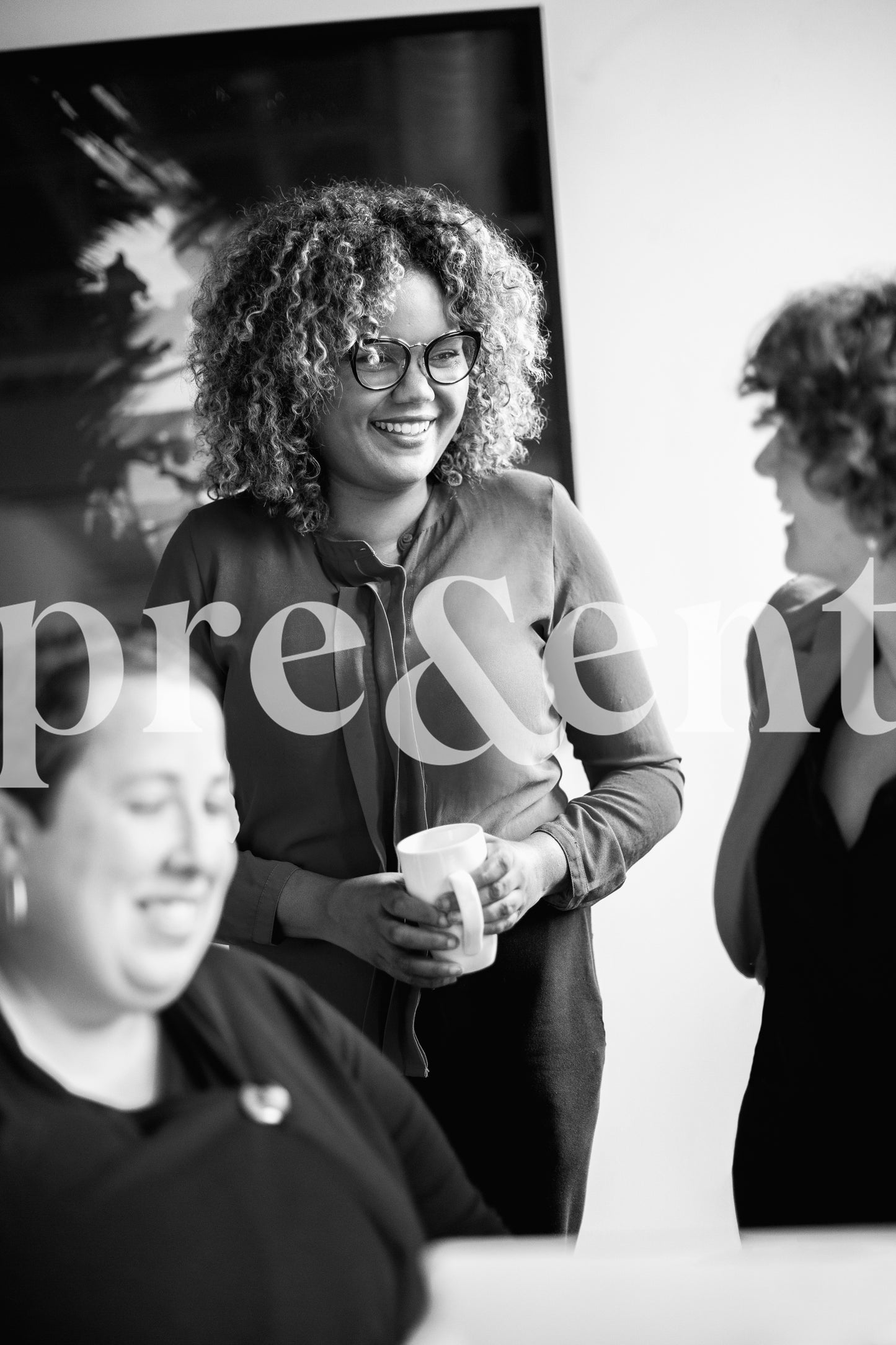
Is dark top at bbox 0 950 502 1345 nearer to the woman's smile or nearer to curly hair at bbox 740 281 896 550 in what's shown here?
the woman's smile

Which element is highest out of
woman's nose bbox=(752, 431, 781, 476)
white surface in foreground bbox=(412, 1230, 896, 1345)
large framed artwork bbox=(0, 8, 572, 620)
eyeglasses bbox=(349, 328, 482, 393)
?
large framed artwork bbox=(0, 8, 572, 620)

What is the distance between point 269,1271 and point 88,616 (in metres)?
0.41

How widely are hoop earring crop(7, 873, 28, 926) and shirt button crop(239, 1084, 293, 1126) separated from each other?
16cm

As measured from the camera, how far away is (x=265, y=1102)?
2.15ft

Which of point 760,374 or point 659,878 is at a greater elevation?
point 760,374

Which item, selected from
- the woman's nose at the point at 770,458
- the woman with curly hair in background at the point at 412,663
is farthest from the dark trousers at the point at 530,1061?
the woman's nose at the point at 770,458

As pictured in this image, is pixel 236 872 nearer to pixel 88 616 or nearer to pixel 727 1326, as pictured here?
pixel 88 616

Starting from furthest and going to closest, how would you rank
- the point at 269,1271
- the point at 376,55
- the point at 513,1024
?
the point at 376,55
the point at 513,1024
the point at 269,1271

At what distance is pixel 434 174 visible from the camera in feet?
4.35

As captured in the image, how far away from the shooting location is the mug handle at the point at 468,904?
73 centimetres

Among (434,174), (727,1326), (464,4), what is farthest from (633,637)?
(464,4)

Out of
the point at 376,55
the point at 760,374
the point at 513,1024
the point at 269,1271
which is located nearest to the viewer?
the point at 269,1271

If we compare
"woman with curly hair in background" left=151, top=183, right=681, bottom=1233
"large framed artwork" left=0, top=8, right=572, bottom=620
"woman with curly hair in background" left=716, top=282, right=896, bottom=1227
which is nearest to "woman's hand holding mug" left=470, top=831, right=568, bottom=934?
"woman with curly hair in background" left=151, top=183, right=681, bottom=1233

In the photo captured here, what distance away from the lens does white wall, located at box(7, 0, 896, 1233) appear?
838 millimetres
